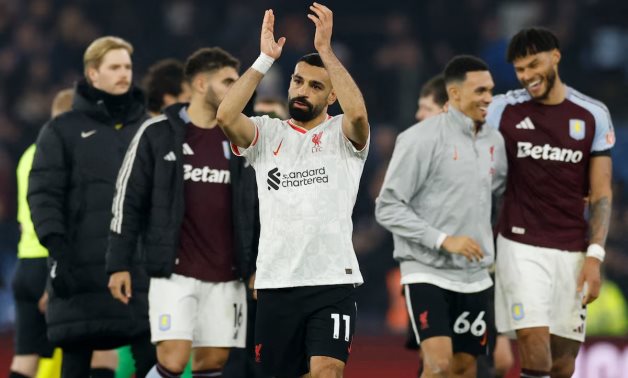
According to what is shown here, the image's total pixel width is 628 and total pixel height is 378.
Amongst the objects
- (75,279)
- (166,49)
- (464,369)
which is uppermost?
(166,49)

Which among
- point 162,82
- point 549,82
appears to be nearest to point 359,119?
point 549,82

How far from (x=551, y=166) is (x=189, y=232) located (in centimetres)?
227

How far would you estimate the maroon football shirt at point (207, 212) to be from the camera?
26.8 feet

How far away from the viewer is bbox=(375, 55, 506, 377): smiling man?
27.2 ft

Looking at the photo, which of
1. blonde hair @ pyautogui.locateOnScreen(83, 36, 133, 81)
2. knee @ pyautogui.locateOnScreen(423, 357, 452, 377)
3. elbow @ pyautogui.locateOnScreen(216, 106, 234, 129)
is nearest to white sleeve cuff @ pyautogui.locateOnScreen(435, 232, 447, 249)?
knee @ pyautogui.locateOnScreen(423, 357, 452, 377)

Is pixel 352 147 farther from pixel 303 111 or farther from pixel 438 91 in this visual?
pixel 438 91

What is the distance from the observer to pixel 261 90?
54.3ft

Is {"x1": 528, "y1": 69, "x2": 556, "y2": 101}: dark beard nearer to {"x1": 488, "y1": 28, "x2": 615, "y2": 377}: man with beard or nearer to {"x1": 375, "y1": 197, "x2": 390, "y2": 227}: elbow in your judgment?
{"x1": 488, "y1": 28, "x2": 615, "y2": 377}: man with beard

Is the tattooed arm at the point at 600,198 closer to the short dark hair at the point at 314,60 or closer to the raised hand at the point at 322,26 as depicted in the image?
the short dark hair at the point at 314,60

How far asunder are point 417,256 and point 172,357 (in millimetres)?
1586

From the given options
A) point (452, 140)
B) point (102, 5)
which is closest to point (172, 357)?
point (452, 140)

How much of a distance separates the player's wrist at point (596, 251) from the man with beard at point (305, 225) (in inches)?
78.1

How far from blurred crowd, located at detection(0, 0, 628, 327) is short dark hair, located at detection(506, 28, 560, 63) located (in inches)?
268

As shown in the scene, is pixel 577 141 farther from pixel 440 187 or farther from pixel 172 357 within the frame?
pixel 172 357
